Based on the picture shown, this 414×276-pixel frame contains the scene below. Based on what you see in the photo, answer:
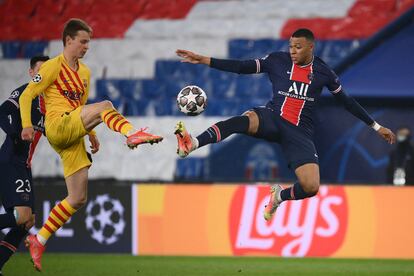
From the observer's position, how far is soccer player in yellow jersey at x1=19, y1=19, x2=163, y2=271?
7.16 m

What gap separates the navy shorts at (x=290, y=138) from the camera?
7.88 metres

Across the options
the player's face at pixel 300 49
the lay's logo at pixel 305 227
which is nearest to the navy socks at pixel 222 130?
the player's face at pixel 300 49

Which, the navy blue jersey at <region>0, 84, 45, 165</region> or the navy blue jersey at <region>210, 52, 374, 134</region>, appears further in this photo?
the navy blue jersey at <region>210, 52, 374, 134</region>

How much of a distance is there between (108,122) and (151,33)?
8.89 metres

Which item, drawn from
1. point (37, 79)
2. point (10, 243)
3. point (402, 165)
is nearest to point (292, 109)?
point (37, 79)

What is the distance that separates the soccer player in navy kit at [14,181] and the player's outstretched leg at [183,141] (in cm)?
157

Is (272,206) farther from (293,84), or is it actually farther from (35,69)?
(35,69)

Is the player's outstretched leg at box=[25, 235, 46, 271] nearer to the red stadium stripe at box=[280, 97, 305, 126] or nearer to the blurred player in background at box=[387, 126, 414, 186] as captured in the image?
the red stadium stripe at box=[280, 97, 305, 126]

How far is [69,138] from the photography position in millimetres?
7293

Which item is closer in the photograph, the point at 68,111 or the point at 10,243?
the point at 68,111

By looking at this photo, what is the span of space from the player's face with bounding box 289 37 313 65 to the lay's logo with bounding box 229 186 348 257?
357 cm

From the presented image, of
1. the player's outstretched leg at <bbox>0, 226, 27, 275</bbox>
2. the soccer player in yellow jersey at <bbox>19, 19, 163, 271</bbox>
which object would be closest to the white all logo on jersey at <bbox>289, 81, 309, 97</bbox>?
the soccer player in yellow jersey at <bbox>19, 19, 163, 271</bbox>

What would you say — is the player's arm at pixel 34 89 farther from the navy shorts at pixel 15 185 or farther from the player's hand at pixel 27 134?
the navy shorts at pixel 15 185

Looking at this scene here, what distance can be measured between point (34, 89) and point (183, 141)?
1280 mm
